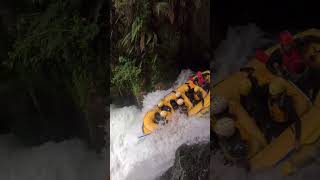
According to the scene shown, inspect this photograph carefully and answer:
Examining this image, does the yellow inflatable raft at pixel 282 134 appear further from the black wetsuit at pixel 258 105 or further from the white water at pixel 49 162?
the white water at pixel 49 162

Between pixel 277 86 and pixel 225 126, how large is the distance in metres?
0.43

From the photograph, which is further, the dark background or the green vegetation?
the green vegetation

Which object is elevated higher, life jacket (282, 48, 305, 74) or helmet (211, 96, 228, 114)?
life jacket (282, 48, 305, 74)

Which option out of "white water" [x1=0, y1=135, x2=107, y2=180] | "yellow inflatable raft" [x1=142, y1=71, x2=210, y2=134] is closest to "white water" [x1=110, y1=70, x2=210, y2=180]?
"yellow inflatable raft" [x1=142, y1=71, x2=210, y2=134]

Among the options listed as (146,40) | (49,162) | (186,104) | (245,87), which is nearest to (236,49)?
(245,87)

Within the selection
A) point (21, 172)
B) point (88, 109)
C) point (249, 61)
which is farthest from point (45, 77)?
point (249, 61)

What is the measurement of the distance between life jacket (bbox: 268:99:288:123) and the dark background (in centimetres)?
47

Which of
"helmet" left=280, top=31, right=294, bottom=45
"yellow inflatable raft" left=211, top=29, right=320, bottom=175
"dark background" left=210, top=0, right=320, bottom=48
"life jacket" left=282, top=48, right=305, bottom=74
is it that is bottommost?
"yellow inflatable raft" left=211, top=29, right=320, bottom=175

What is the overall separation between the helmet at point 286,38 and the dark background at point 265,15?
0.10 ft

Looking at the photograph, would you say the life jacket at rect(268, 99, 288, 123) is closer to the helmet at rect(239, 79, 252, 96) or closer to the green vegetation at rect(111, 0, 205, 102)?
the helmet at rect(239, 79, 252, 96)

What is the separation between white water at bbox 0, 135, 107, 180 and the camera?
10.8ft

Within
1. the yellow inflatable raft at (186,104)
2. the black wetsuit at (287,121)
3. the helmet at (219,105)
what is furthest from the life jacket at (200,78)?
the black wetsuit at (287,121)

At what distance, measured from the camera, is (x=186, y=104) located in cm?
330

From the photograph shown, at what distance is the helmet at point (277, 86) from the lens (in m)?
3.21
